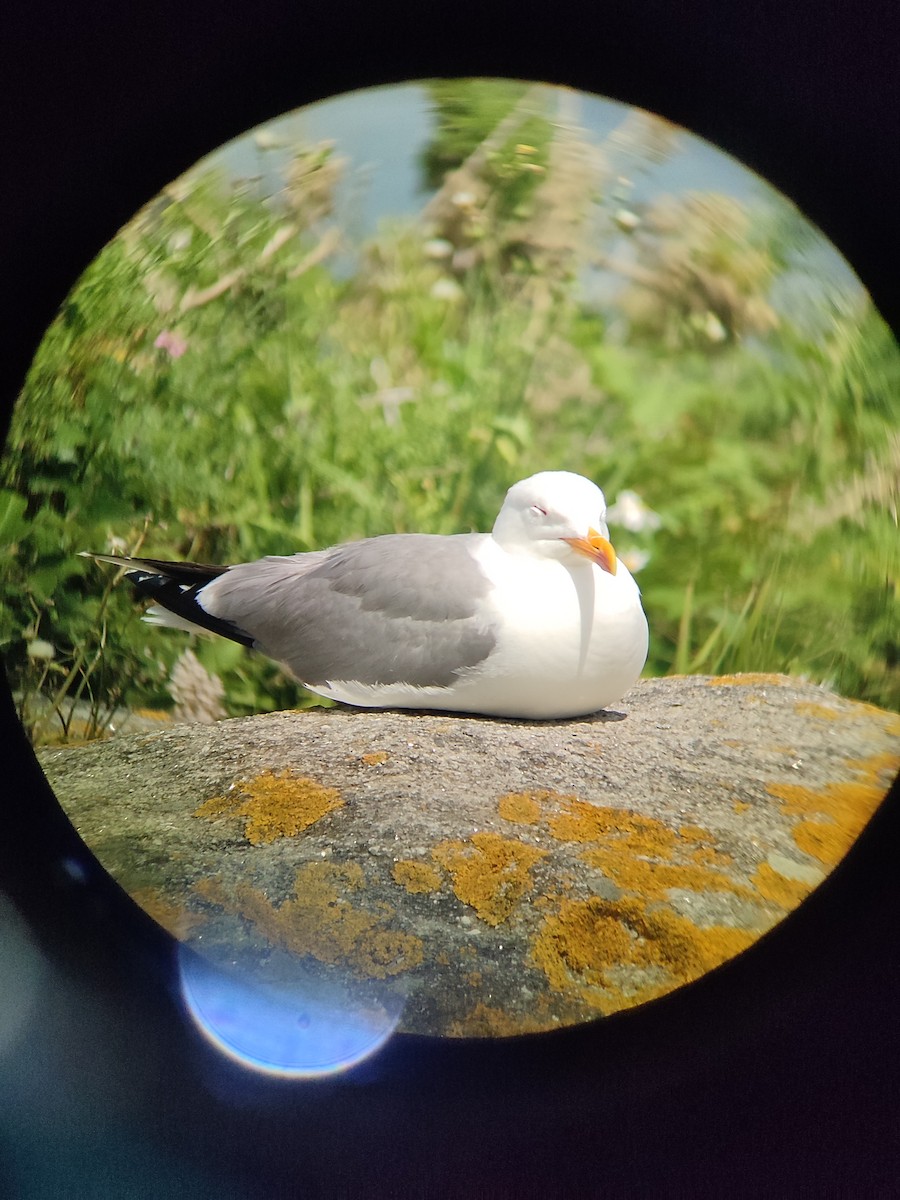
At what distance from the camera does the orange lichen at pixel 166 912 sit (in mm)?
936

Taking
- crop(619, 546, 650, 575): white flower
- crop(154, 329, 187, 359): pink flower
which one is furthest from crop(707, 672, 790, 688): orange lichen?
crop(154, 329, 187, 359): pink flower

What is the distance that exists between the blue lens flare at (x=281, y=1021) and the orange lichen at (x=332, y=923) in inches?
1.7

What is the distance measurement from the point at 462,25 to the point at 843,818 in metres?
0.75

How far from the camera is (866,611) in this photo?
3.06 feet

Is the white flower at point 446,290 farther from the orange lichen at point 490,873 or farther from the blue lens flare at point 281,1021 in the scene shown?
the blue lens flare at point 281,1021

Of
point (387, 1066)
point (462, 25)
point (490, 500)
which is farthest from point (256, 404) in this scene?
point (387, 1066)

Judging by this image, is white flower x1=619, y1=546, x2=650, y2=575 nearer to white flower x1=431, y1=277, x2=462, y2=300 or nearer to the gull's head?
the gull's head

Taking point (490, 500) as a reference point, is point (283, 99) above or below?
above

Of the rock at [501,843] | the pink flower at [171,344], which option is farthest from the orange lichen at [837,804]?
the pink flower at [171,344]

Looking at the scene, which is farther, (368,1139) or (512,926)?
(368,1139)

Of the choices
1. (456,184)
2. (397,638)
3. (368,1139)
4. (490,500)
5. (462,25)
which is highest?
(462,25)

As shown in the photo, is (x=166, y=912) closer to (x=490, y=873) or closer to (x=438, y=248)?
(x=490, y=873)

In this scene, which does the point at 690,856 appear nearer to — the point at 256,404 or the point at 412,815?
the point at 412,815

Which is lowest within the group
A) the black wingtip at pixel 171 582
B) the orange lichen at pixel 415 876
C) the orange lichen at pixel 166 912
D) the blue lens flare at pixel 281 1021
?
the blue lens flare at pixel 281 1021
